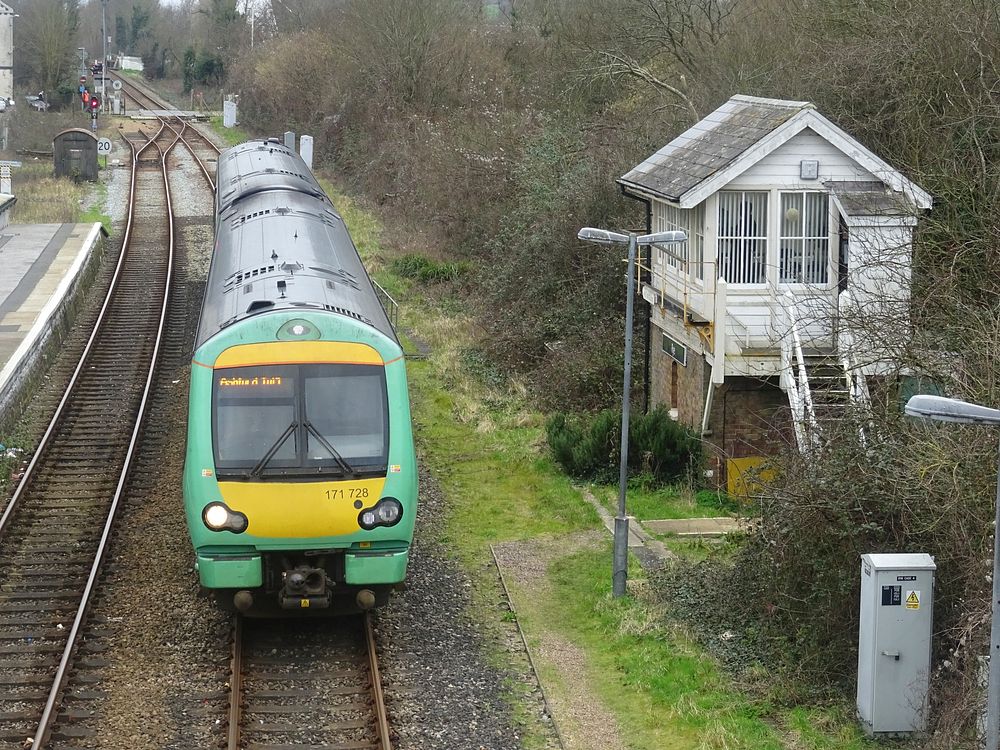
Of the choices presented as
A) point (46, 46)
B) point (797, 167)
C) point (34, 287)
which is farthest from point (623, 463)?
point (46, 46)

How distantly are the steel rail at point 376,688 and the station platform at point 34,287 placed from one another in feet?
26.5

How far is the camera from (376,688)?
10188mm

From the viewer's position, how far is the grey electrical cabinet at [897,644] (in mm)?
9297

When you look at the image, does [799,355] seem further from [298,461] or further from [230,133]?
[230,133]

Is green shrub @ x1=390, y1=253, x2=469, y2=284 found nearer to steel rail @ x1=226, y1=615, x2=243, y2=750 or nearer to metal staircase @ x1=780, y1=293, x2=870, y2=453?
metal staircase @ x1=780, y1=293, x2=870, y2=453

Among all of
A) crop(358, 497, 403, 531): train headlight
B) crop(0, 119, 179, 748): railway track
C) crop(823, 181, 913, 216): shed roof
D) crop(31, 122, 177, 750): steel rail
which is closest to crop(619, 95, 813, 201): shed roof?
crop(823, 181, 913, 216): shed roof

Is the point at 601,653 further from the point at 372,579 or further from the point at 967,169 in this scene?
the point at 967,169

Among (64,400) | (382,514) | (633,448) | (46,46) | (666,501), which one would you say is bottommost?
(666,501)

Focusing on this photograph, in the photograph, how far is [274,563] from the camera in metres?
10.6

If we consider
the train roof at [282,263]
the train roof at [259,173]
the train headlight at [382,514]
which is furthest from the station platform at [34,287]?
the train headlight at [382,514]

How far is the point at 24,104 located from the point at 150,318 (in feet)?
118

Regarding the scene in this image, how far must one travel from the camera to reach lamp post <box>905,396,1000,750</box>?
266 inches

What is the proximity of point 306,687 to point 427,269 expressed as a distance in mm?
18838

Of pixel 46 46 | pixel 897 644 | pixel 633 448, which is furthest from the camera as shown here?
pixel 46 46
